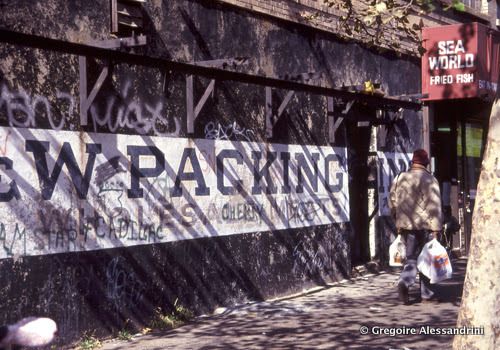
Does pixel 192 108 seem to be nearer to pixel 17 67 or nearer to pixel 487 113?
pixel 17 67

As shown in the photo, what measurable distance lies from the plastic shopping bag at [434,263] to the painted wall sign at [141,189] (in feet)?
7.10

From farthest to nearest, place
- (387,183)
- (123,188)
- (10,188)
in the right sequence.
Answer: (387,183), (123,188), (10,188)

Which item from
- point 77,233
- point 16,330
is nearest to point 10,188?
point 77,233

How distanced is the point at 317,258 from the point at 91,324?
4616 mm

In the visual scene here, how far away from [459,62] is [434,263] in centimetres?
611

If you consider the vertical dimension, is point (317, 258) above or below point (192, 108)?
below

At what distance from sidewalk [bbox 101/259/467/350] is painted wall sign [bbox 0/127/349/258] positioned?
0.99 meters

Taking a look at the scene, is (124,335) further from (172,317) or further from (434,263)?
(434,263)

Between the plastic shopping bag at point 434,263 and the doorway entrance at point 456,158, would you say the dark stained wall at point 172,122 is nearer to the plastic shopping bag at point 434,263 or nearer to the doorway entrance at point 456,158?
the plastic shopping bag at point 434,263

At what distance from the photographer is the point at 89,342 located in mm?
8016

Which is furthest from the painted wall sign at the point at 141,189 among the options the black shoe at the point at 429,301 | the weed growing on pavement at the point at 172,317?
the black shoe at the point at 429,301

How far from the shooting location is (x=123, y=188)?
8.60 metres
